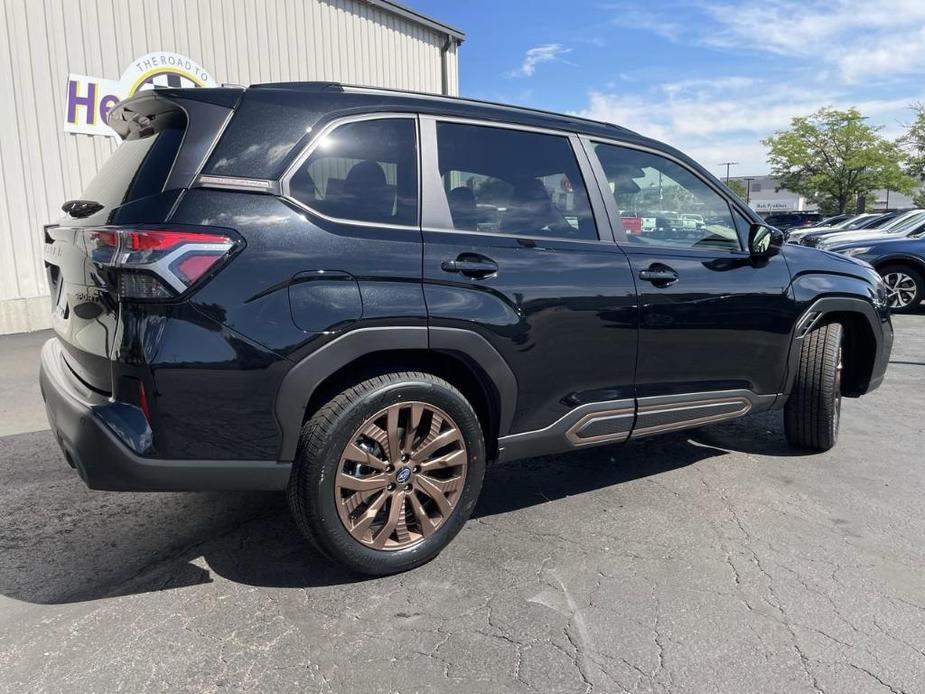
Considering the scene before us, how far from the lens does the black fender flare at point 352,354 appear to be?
2.48 metres

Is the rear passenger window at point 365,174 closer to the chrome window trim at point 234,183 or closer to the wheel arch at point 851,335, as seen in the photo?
the chrome window trim at point 234,183

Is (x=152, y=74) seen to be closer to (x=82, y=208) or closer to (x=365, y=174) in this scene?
(x=82, y=208)

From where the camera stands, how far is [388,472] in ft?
9.07

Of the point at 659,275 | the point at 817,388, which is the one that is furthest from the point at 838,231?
the point at 659,275

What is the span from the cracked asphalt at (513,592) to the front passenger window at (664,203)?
1358 millimetres

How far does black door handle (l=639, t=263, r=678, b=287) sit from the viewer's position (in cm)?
336

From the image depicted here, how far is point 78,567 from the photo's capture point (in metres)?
2.97

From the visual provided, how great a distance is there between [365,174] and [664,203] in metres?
1.71

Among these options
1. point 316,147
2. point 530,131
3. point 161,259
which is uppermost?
point 530,131

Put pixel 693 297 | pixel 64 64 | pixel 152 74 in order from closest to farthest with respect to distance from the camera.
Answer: pixel 693 297 → pixel 64 64 → pixel 152 74

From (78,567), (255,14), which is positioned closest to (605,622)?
(78,567)

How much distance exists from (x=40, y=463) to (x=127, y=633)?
2199 mm

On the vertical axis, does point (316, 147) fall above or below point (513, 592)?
above

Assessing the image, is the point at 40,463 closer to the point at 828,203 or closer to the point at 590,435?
the point at 590,435
